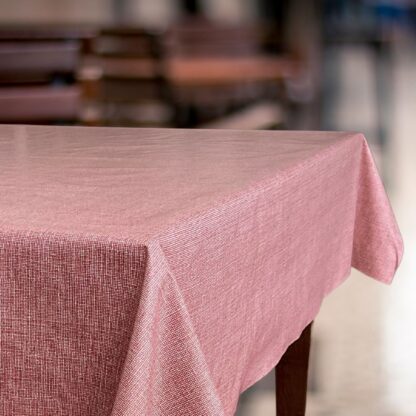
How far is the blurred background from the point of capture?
2.27 meters

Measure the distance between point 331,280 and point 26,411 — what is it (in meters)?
0.74

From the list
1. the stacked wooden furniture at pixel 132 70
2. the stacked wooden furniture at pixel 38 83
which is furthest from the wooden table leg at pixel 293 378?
the stacked wooden furniture at pixel 132 70

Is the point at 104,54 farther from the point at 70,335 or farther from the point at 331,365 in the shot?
the point at 70,335

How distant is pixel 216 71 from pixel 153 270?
356cm

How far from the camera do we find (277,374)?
5.78 ft

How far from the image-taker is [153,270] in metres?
0.78

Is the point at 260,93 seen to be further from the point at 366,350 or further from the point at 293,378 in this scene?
the point at 293,378

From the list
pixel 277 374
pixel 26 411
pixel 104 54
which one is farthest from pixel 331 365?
pixel 104 54

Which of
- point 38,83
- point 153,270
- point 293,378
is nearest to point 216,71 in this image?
point 38,83

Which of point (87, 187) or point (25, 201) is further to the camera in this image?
point (87, 187)

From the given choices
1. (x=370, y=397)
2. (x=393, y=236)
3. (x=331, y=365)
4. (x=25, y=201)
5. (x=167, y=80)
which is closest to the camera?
(x=25, y=201)

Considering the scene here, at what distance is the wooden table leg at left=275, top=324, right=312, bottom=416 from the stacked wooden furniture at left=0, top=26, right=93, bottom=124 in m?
1.45

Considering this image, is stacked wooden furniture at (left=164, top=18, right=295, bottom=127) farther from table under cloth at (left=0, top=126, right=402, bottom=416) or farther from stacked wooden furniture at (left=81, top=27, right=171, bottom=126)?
table under cloth at (left=0, top=126, right=402, bottom=416)

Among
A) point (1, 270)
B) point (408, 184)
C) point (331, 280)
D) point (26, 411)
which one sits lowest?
point (408, 184)
